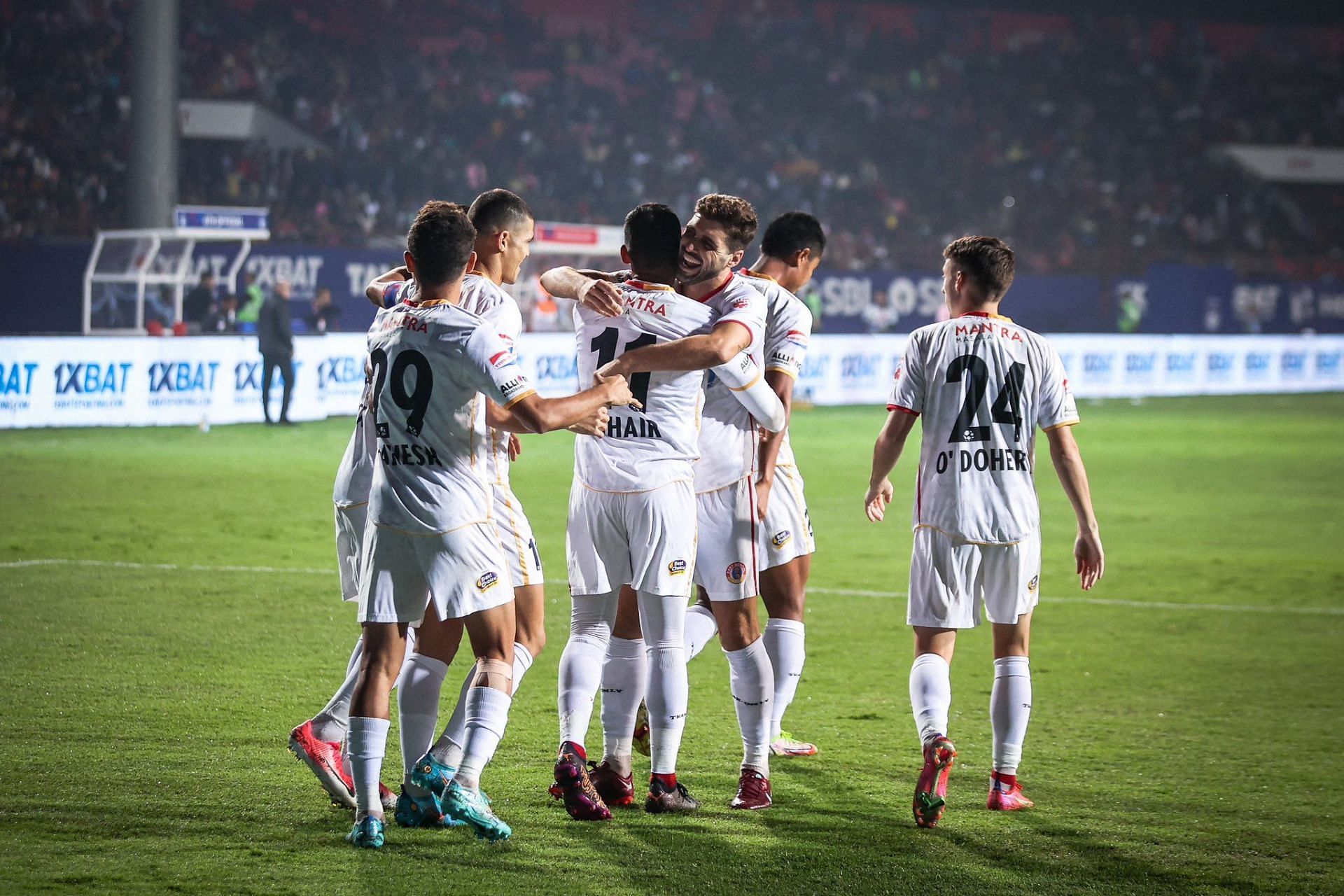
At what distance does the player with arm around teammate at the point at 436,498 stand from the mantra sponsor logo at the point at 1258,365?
2821 cm

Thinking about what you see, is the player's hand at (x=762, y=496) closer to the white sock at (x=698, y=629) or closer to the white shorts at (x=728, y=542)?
the white shorts at (x=728, y=542)

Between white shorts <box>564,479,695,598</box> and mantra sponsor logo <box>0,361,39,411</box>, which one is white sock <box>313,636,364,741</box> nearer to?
white shorts <box>564,479,695,598</box>

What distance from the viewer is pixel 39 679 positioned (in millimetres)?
6891

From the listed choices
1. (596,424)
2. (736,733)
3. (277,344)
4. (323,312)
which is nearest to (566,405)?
(596,424)

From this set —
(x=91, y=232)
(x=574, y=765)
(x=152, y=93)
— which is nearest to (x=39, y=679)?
(x=574, y=765)

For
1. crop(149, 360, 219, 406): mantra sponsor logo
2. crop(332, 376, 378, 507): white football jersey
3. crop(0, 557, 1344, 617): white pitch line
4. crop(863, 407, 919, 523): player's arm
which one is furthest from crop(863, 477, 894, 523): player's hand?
crop(149, 360, 219, 406): mantra sponsor logo

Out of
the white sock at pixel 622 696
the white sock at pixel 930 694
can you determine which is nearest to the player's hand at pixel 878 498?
the white sock at pixel 930 694

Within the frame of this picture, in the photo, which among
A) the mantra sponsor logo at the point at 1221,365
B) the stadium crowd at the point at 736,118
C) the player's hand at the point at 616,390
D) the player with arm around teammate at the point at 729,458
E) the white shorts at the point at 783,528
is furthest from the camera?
the stadium crowd at the point at 736,118

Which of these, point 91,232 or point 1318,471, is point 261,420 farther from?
point 1318,471

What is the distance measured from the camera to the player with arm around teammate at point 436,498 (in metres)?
4.53

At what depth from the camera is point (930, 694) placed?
5.06m

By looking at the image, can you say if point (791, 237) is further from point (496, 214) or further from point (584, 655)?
point (584, 655)

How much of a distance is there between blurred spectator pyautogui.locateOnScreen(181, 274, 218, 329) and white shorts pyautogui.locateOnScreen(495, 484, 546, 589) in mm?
19658

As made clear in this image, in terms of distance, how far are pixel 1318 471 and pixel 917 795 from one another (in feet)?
45.1
